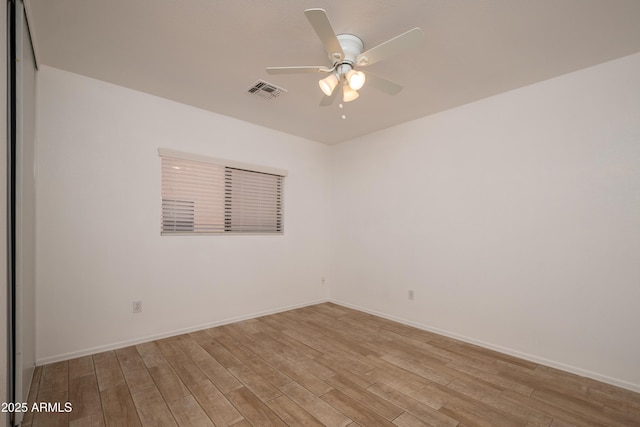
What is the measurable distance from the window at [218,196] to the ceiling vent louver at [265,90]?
3.37ft

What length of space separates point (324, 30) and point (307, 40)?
56cm

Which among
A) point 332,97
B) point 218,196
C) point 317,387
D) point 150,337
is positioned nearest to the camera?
point 317,387

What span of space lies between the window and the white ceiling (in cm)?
82

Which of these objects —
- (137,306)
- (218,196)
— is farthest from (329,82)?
(137,306)

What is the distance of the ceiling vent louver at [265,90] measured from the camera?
279 centimetres

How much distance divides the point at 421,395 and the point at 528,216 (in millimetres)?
1950

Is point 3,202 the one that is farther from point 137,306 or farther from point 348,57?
point 348,57

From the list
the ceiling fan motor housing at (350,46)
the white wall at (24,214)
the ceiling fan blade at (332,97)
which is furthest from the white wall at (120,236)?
the ceiling fan motor housing at (350,46)

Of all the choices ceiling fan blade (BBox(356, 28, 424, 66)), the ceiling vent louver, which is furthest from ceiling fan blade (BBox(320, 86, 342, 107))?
the ceiling vent louver

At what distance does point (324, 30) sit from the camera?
1.60 m

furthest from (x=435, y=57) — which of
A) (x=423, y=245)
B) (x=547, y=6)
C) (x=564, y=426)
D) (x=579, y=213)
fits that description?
(x=564, y=426)

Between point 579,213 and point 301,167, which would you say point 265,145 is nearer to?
point 301,167

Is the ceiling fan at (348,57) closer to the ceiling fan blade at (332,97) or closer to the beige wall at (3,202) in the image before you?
the ceiling fan blade at (332,97)

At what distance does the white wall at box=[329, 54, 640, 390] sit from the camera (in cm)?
231
